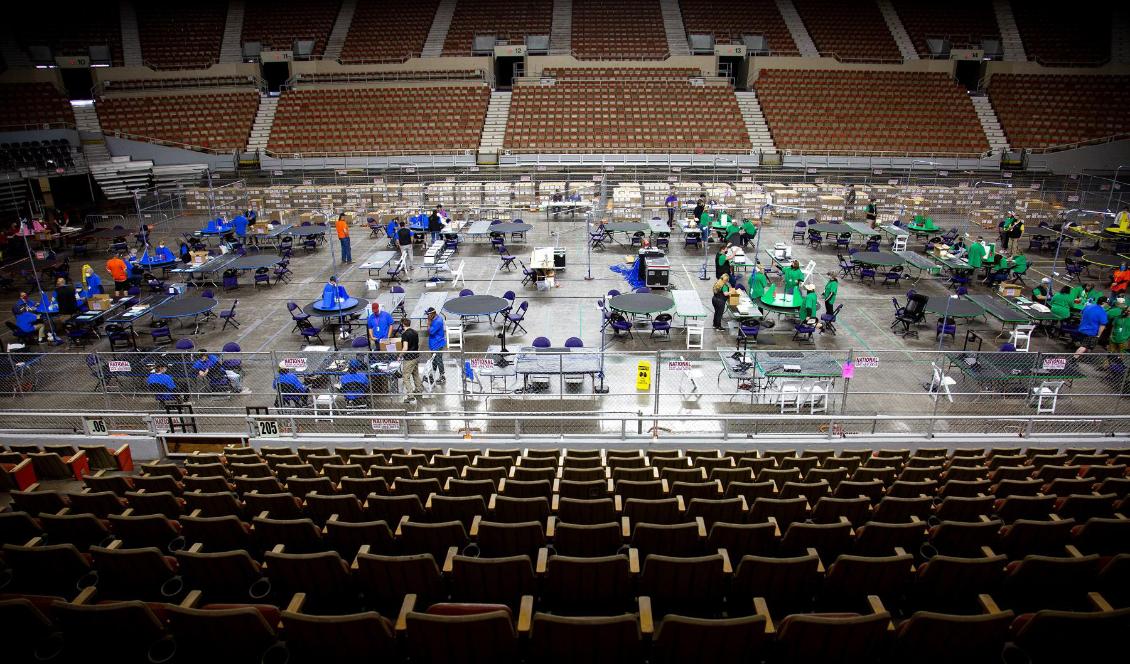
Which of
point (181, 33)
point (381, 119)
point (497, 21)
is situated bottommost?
point (381, 119)

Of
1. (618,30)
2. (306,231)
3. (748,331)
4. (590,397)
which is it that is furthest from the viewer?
(618,30)

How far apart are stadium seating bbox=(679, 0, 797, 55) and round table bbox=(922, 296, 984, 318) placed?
31743 mm

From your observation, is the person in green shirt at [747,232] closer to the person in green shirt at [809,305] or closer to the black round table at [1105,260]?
the person in green shirt at [809,305]

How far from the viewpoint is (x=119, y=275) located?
19250 mm

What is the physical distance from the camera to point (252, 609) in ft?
16.2

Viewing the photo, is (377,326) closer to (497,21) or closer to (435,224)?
(435,224)

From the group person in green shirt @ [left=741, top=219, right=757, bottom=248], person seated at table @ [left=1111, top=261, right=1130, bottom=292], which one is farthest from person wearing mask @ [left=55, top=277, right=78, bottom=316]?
person seated at table @ [left=1111, top=261, right=1130, bottom=292]

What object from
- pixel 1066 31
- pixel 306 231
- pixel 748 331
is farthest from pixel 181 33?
pixel 1066 31

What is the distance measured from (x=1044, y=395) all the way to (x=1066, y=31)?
143ft

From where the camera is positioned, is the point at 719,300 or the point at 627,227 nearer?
the point at 719,300

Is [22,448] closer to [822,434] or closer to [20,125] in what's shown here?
[822,434]

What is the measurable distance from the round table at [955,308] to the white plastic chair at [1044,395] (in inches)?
143

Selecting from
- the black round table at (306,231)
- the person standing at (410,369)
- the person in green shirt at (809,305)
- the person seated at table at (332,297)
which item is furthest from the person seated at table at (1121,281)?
the black round table at (306,231)

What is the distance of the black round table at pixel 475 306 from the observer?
15758 mm
